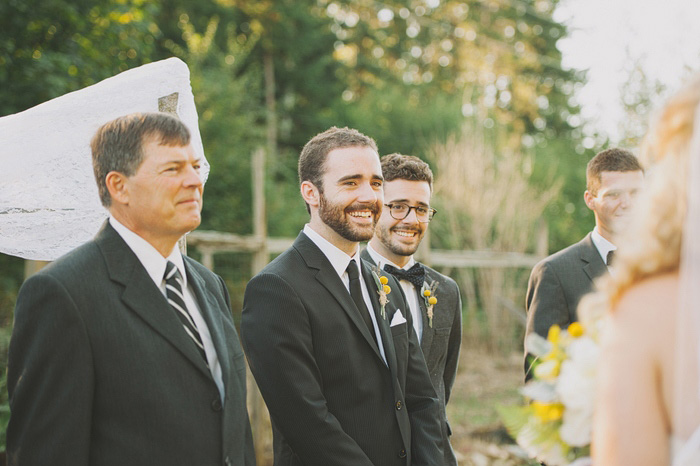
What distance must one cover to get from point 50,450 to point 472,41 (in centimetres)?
2339

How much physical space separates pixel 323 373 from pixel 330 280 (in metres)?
0.42

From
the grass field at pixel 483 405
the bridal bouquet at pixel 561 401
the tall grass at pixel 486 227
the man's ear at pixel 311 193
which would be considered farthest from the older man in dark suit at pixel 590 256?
the tall grass at pixel 486 227

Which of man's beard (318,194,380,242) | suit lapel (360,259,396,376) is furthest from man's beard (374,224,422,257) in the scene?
man's beard (318,194,380,242)

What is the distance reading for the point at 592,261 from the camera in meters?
3.83

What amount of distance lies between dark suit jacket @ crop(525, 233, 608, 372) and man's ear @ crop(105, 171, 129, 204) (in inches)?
96.4

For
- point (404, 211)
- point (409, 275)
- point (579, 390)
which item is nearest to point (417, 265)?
point (409, 275)

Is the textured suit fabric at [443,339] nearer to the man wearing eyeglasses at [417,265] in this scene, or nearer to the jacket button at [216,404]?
the man wearing eyeglasses at [417,265]

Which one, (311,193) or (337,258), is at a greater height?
(311,193)

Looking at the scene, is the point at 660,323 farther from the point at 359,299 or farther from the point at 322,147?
the point at 322,147

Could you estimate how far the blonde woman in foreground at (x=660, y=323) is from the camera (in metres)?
1.38

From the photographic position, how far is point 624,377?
4.68 feet

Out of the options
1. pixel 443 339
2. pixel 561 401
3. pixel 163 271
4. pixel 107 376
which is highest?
pixel 163 271

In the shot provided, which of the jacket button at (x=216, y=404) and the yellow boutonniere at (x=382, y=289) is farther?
the yellow boutonniere at (x=382, y=289)

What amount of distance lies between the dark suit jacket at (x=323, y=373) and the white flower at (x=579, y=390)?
3.80ft
